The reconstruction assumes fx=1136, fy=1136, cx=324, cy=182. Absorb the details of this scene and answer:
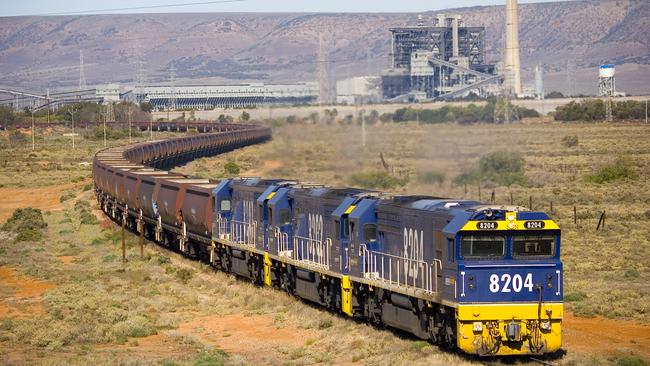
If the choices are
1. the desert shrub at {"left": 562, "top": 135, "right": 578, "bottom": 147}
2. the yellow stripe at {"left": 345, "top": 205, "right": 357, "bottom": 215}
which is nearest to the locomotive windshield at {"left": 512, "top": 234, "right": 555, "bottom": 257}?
the yellow stripe at {"left": 345, "top": 205, "right": 357, "bottom": 215}

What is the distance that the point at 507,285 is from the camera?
2188 cm

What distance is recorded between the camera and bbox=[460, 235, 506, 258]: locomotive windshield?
71.6ft

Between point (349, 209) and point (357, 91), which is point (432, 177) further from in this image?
point (357, 91)

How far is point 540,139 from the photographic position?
423 feet

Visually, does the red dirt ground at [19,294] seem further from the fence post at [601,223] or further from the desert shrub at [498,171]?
the desert shrub at [498,171]

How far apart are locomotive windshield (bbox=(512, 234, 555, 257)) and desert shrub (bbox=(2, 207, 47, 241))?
36290 millimetres

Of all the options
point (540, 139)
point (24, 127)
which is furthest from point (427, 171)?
point (24, 127)

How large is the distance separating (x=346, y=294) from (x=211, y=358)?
5.25 m

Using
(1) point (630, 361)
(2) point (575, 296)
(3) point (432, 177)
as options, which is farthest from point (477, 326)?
(3) point (432, 177)

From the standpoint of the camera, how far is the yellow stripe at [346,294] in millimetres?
27750

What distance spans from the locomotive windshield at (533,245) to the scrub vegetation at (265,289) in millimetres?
2133

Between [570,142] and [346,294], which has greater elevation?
[346,294]

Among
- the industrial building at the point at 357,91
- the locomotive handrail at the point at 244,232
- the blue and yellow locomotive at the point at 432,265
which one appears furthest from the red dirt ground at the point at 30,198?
the blue and yellow locomotive at the point at 432,265

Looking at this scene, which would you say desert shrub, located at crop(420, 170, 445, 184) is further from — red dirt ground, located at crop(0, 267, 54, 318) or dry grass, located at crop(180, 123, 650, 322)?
red dirt ground, located at crop(0, 267, 54, 318)
